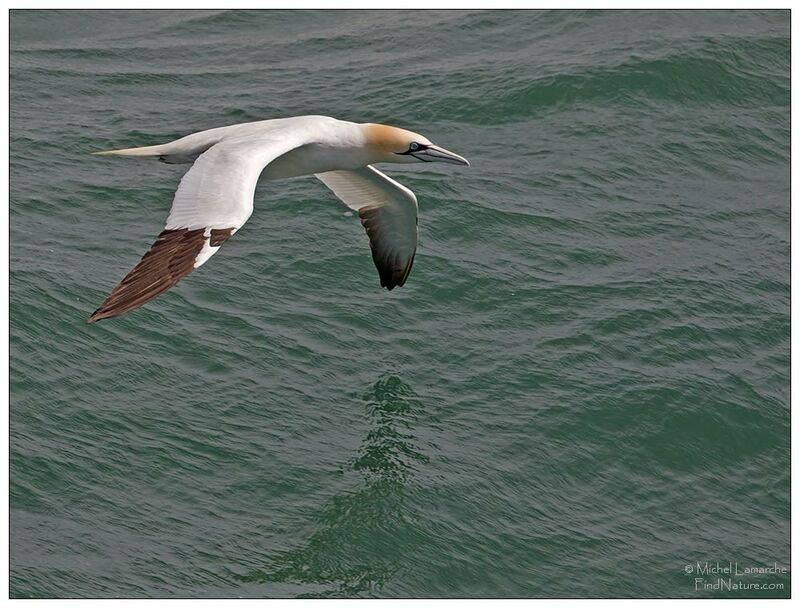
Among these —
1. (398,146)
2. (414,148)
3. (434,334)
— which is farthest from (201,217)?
(434,334)

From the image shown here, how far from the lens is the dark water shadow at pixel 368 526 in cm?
1321

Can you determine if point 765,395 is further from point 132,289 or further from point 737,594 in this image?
point 132,289

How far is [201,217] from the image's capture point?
12211 millimetres

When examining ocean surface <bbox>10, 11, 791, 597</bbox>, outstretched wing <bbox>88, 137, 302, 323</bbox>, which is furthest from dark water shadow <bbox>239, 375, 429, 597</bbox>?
outstretched wing <bbox>88, 137, 302, 323</bbox>

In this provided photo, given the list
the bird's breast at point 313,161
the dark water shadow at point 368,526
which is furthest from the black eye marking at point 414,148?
the dark water shadow at point 368,526

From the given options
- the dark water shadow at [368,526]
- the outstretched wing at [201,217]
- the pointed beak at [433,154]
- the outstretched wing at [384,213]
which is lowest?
the dark water shadow at [368,526]

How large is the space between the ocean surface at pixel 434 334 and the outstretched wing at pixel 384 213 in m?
0.65

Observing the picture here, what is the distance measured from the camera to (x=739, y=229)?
1967cm

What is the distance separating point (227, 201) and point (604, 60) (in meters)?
11.9

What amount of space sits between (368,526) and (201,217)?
364cm

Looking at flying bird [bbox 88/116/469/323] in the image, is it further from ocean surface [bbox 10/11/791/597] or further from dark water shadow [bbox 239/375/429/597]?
dark water shadow [bbox 239/375/429/597]

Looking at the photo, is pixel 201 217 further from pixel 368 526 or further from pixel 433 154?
pixel 368 526

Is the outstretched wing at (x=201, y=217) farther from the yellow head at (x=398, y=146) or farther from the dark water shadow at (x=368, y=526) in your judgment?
the dark water shadow at (x=368, y=526)

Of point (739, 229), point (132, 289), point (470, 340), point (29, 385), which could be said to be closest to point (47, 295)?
point (29, 385)
